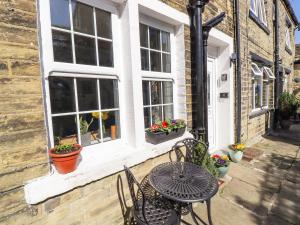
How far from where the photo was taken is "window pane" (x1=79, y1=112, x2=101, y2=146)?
6.97 feet

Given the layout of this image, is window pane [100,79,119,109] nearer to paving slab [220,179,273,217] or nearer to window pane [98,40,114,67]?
window pane [98,40,114,67]

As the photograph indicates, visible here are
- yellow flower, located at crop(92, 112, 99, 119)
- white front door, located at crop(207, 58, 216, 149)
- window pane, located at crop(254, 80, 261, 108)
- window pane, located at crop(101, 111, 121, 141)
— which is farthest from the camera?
window pane, located at crop(254, 80, 261, 108)

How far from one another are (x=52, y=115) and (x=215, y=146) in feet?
12.8

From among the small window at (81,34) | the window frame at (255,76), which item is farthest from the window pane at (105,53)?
the window frame at (255,76)

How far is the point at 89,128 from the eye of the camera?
2.22 m

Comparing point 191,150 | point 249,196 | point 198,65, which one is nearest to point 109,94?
point 191,150

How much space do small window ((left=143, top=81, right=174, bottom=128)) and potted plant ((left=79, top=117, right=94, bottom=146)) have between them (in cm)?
90

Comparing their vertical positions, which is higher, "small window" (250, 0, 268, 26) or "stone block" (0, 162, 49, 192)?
"small window" (250, 0, 268, 26)

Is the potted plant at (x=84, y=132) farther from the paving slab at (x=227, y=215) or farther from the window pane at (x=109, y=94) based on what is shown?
the paving slab at (x=227, y=215)

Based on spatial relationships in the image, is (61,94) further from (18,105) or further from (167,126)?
(167,126)

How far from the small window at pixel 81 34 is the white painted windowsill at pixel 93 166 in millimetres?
959

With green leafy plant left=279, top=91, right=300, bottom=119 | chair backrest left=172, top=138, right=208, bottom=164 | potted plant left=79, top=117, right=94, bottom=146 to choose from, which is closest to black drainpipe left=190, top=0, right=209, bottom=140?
chair backrest left=172, top=138, right=208, bottom=164

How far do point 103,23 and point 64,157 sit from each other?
150 centimetres

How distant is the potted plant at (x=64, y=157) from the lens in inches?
66.1
